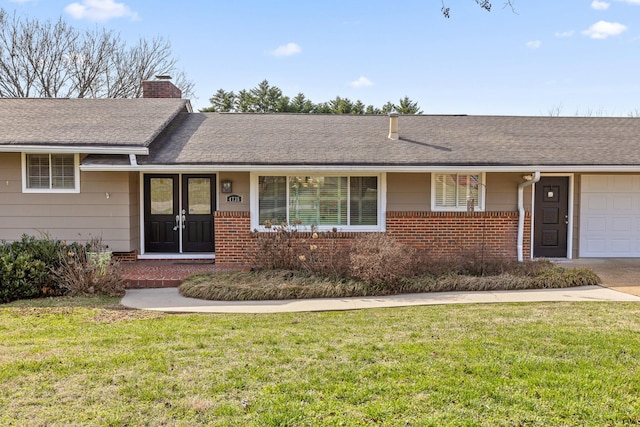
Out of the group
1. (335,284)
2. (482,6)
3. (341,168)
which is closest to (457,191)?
(341,168)

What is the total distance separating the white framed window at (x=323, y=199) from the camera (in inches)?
431

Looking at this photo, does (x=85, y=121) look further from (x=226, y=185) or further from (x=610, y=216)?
(x=610, y=216)

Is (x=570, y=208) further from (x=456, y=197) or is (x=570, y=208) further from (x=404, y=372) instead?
(x=404, y=372)

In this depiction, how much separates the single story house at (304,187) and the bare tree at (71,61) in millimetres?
18580

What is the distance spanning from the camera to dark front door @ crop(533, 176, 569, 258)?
38.5ft

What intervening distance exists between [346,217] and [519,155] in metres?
4.11

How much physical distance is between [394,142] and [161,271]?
19.9 ft

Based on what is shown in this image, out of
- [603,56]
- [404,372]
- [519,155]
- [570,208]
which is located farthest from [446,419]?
[603,56]

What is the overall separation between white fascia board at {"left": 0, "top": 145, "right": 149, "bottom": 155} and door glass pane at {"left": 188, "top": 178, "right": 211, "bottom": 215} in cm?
168

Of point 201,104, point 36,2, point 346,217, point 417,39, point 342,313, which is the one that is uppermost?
point 36,2

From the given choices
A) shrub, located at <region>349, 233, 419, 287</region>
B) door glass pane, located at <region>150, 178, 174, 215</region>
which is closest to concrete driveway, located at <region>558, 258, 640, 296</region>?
shrub, located at <region>349, 233, 419, 287</region>

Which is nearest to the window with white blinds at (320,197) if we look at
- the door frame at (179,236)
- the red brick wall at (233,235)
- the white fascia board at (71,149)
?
the red brick wall at (233,235)

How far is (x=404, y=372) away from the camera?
437 centimetres

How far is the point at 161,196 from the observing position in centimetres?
1162
